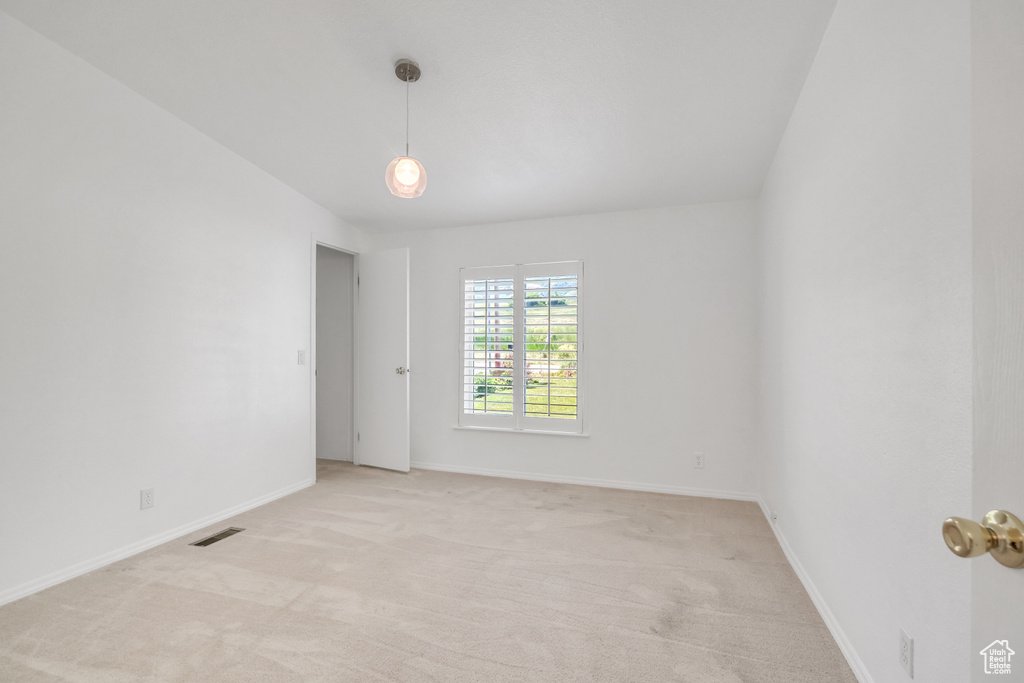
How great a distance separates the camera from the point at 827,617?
1.90 meters

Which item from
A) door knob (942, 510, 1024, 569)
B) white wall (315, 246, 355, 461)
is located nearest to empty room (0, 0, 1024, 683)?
door knob (942, 510, 1024, 569)

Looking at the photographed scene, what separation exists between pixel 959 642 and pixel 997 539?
862 mm

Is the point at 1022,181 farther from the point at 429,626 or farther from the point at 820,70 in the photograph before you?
the point at 429,626

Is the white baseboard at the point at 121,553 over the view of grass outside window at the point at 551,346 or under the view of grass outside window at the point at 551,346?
under

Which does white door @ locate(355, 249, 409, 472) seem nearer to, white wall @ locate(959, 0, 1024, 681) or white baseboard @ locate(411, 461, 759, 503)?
white baseboard @ locate(411, 461, 759, 503)

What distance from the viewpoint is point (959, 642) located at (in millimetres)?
1036

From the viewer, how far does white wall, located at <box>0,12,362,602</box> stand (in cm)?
215

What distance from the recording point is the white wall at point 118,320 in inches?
84.7

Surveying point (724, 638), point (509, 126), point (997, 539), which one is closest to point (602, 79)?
point (509, 126)

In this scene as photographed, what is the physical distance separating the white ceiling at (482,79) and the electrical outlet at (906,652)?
2215mm

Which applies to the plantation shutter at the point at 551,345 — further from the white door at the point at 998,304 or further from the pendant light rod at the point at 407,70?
the white door at the point at 998,304

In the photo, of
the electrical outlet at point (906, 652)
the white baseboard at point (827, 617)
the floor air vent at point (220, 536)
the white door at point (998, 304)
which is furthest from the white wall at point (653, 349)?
the white door at point (998, 304)

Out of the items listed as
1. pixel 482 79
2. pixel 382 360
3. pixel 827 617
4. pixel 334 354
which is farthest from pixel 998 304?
pixel 334 354

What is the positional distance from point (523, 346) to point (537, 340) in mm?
147
